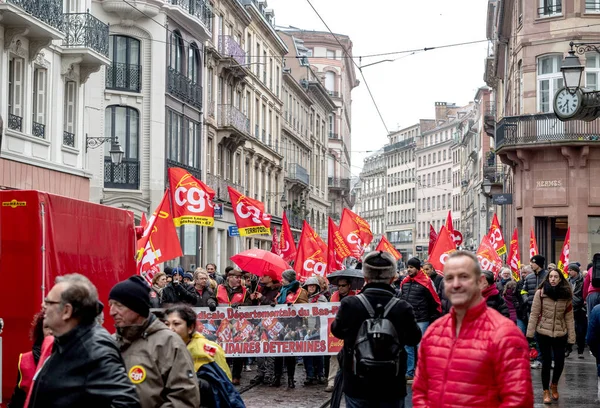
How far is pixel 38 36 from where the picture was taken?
2602 centimetres

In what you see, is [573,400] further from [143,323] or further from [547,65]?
[547,65]

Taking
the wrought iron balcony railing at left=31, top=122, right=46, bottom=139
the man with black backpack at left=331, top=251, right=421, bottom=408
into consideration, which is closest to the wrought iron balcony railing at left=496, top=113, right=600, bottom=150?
the wrought iron balcony railing at left=31, top=122, right=46, bottom=139

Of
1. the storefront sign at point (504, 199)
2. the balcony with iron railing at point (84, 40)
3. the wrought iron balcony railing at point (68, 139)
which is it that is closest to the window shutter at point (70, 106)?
the wrought iron balcony railing at point (68, 139)

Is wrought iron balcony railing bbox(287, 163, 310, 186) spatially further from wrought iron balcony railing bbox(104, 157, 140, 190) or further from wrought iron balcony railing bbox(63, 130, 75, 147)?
wrought iron balcony railing bbox(63, 130, 75, 147)

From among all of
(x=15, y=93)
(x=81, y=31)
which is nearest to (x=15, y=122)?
(x=15, y=93)

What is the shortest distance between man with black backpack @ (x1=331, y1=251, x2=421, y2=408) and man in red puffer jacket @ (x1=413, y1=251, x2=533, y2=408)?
192 cm

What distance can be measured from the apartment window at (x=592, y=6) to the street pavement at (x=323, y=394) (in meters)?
19.6

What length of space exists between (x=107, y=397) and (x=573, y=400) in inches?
433

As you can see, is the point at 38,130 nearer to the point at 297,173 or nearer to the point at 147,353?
the point at 147,353

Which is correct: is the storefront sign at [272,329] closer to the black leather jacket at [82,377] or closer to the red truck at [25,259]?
the red truck at [25,259]

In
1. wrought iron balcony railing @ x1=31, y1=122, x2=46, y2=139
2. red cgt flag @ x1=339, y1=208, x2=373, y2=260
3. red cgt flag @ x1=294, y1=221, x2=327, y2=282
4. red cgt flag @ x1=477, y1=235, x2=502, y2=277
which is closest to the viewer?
red cgt flag @ x1=294, y1=221, x2=327, y2=282

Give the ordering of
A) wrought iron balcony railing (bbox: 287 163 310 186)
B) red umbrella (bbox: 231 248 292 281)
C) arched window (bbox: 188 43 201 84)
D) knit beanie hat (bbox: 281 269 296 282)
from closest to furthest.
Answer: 1. knit beanie hat (bbox: 281 269 296 282)
2. red umbrella (bbox: 231 248 292 281)
3. arched window (bbox: 188 43 201 84)
4. wrought iron balcony railing (bbox: 287 163 310 186)

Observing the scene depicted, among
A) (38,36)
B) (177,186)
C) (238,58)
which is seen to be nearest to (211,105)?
(238,58)

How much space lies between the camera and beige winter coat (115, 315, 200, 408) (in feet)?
19.8
